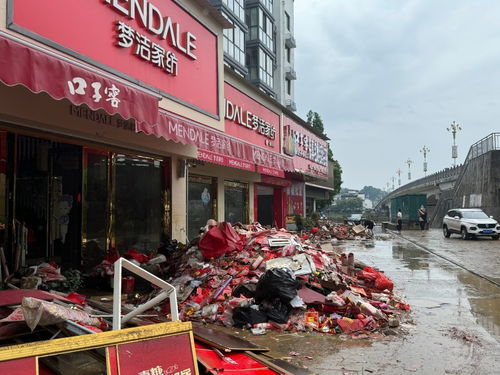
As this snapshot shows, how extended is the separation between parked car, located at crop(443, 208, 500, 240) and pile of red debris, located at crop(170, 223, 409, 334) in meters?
16.0

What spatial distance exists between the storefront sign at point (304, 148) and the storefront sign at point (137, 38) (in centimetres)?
929

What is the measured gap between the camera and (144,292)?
26.1ft

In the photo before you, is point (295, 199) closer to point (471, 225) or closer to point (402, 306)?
point (471, 225)

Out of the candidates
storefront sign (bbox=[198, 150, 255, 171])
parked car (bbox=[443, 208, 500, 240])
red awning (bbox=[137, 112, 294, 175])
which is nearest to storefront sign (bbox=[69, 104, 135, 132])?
red awning (bbox=[137, 112, 294, 175])

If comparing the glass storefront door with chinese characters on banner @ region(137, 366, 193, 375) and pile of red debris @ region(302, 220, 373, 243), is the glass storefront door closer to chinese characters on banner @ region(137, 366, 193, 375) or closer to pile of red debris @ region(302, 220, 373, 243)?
chinese characters on banner @ region(137, 366, 193, 375)

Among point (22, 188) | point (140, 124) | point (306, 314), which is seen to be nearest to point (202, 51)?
point (140, 124)

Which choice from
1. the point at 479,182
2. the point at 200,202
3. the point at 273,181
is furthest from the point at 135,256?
the point at 479,182

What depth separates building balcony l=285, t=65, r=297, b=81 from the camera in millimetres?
47875

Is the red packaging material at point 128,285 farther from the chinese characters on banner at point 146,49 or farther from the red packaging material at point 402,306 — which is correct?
the red packaging material at point 402,306

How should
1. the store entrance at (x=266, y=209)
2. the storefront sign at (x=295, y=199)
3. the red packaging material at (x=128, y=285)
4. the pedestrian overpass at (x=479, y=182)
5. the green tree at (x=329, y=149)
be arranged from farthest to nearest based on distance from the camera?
the green tree at (x=329, y=149) → the pedestrian overpass at (x=479, y=182) → the storefront sign at (x=295, y=199) → the store entrance at (x=266, y=209) → the red packaging material at (x=128, y=285)

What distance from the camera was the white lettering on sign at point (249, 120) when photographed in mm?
13750

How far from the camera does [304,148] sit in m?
23.0

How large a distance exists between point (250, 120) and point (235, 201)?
3.28 meters

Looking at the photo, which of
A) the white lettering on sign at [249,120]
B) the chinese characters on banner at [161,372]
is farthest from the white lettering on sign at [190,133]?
the chinese characters on banner at [161,372]
